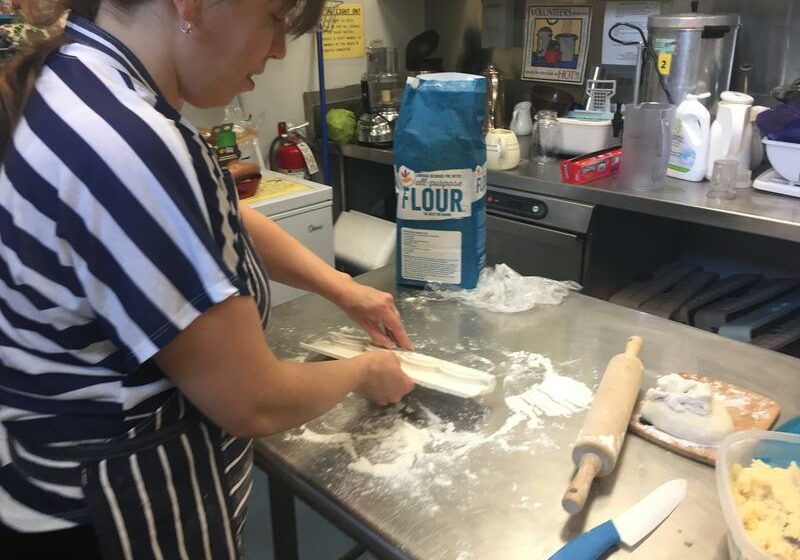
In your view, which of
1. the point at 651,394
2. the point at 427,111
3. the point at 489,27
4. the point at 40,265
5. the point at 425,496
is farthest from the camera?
the point at 489,27

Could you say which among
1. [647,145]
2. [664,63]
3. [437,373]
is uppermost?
[664,63]

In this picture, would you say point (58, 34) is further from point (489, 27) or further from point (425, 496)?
point (489, 27)

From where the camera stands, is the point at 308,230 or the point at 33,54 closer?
the point at 33,54

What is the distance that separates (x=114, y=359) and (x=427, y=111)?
72 cm

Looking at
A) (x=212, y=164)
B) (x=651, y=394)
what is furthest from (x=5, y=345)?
(x=651, y=394)

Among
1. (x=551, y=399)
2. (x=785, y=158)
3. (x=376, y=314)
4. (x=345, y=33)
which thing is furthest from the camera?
(x=345, y=33)

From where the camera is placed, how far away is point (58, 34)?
625 mm

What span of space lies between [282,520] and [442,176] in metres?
0.66

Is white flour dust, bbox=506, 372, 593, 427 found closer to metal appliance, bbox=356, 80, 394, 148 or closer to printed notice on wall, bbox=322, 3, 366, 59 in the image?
metal appliance, bbox=356, 80, 394, 148

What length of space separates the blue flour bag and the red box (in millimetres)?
671

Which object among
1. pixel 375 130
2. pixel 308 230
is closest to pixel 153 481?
pixel 308 230

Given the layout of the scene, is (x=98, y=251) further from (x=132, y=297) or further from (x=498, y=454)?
(x=498, y=454)

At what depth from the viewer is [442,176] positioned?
1173mm

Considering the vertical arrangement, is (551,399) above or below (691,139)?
below
